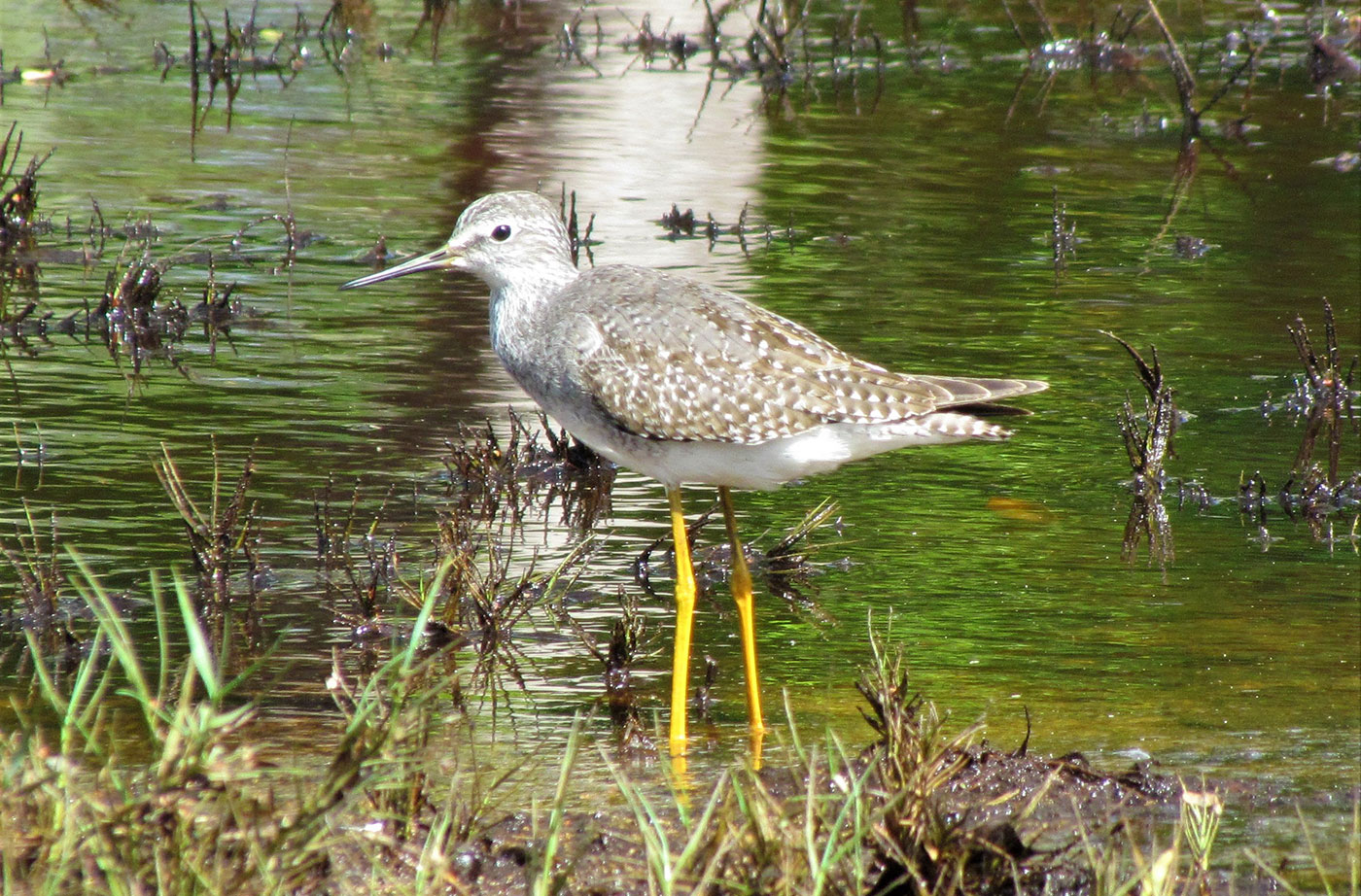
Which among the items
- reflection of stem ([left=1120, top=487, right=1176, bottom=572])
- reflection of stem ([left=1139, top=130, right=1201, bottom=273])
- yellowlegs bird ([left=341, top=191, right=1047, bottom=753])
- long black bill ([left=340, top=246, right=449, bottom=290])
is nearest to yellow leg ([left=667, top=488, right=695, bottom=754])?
yellowlegs bird ([left=341, top=191, right=1047, bottom=753])

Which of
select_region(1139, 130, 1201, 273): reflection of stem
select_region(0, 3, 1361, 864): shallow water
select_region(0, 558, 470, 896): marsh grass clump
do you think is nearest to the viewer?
select_region(0, 558, 470, 896): marsh grass clump

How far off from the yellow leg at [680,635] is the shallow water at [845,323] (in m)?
0.16

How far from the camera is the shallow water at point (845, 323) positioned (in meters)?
6.41

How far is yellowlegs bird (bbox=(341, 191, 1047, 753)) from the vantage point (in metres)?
6.10

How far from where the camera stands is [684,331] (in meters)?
6.23

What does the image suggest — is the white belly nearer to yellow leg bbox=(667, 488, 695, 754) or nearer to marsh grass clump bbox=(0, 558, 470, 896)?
yellow leg bbox=(667, 488, 695, 754)

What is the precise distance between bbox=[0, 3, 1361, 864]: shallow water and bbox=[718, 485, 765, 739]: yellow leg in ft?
0.39

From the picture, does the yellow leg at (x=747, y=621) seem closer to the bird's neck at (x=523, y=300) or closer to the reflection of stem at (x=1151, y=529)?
the bird's neck at (x=523, y=300)

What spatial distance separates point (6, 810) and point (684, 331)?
291 cm

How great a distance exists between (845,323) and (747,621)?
401 cm

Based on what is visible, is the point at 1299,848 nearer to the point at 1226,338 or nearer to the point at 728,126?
the point at 1226,338

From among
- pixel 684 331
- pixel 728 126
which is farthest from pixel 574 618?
pixel 728 126

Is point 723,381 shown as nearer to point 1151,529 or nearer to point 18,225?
point 1151,529

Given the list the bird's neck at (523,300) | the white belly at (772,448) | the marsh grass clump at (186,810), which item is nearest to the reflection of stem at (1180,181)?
the white belly at (772,448)
